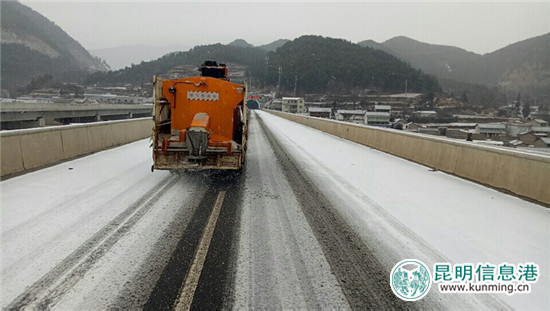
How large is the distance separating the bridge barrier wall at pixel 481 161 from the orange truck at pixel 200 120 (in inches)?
255

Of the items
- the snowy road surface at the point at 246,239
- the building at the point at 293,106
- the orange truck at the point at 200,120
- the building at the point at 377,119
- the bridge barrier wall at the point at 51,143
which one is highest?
the orange truck at the point at 200,120

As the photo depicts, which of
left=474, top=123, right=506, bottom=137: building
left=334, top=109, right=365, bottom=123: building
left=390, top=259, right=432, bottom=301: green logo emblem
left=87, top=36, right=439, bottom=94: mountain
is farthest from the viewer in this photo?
left=87, top=36, right=439, bottom=94: mountain

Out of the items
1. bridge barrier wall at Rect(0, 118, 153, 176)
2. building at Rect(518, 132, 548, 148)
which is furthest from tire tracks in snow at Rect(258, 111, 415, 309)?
building at Rect(518, 132, 548, 148)

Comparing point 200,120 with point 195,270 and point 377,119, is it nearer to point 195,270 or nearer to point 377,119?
point 195,270

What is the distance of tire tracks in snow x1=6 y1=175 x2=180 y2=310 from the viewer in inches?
130

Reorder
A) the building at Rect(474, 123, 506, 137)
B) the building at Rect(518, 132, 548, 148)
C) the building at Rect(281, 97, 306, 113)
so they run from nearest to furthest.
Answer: the building at Rect(518, 132, 548, 148) → the building at Rect(474, 123, 506, 137) → the building at Rect(281, 97, 306, 113)

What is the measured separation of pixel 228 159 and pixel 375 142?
11606mm

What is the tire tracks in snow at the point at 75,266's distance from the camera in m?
3.30

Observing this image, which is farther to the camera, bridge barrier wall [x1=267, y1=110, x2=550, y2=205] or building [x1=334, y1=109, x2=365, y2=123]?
building [x1=334, y1=109, x2=365, y2=123]

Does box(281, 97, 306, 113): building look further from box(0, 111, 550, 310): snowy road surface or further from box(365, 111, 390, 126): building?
box(0, 111, 550, 310): snowy road surface

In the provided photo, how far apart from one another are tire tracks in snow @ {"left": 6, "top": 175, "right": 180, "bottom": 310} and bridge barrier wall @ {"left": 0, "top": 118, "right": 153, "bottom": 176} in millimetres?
4635

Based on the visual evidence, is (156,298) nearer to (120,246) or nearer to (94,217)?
(120,246)

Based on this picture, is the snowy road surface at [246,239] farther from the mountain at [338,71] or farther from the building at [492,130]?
the mountain at [338,71]

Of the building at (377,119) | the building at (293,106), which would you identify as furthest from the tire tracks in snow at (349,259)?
the building at (293,106)
